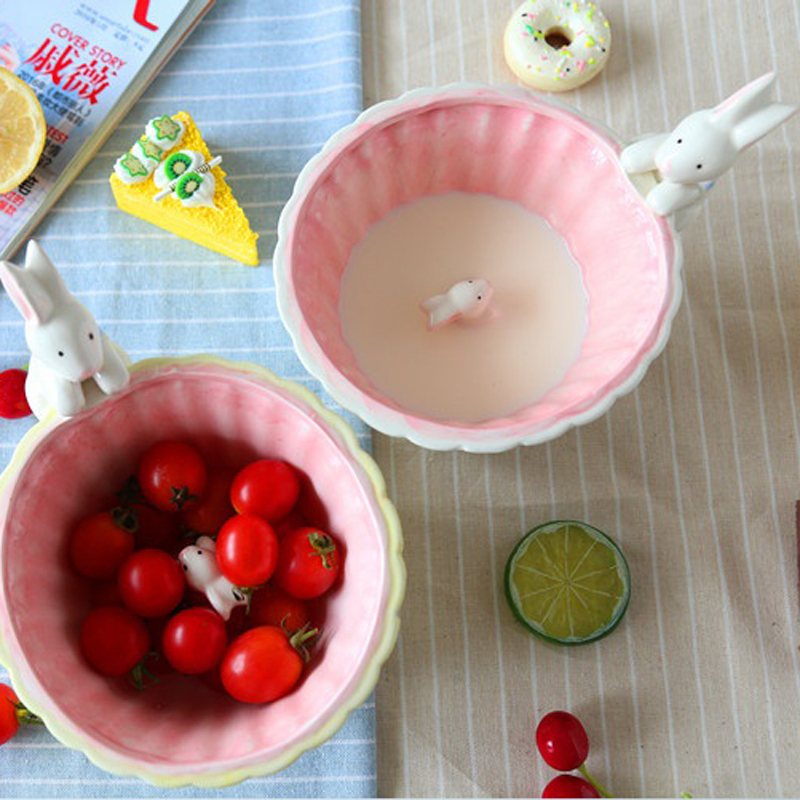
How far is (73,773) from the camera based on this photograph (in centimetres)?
74

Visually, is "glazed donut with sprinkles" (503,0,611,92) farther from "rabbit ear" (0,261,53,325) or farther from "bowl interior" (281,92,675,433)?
"rabbit ear" (0,261,53,325)

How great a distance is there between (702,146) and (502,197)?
0.21 meters

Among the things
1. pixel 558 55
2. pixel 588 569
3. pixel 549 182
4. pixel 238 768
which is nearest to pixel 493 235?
pixel 549 182

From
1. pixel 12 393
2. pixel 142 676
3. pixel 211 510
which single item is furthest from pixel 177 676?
pixel 12 393

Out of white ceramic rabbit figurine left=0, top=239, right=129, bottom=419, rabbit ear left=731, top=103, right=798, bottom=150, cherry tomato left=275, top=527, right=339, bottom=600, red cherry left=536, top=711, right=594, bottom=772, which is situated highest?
white ceramic rabbit figurine left=0, top=239, right=129, bottom=419

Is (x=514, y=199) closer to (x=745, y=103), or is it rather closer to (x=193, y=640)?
(x=745, y=103)

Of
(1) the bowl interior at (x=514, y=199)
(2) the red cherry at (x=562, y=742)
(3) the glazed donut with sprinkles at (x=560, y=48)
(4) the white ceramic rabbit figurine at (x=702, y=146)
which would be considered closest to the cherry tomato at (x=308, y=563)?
(1) the bowl interior at (x=514, y=199)

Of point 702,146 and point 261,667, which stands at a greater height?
point 702,146

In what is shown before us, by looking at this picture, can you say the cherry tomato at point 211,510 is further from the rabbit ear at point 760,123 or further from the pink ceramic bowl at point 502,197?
the rabbit ear at point 760,123

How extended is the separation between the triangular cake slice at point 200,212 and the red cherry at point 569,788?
1.66 feet

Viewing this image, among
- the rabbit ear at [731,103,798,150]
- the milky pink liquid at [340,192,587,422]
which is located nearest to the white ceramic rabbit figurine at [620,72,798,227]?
the rabbit ear at [731,103,798,150]

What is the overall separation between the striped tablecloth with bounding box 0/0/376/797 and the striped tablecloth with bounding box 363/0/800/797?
79mm

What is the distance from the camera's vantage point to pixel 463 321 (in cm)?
79

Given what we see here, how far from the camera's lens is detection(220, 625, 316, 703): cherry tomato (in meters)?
0.64
